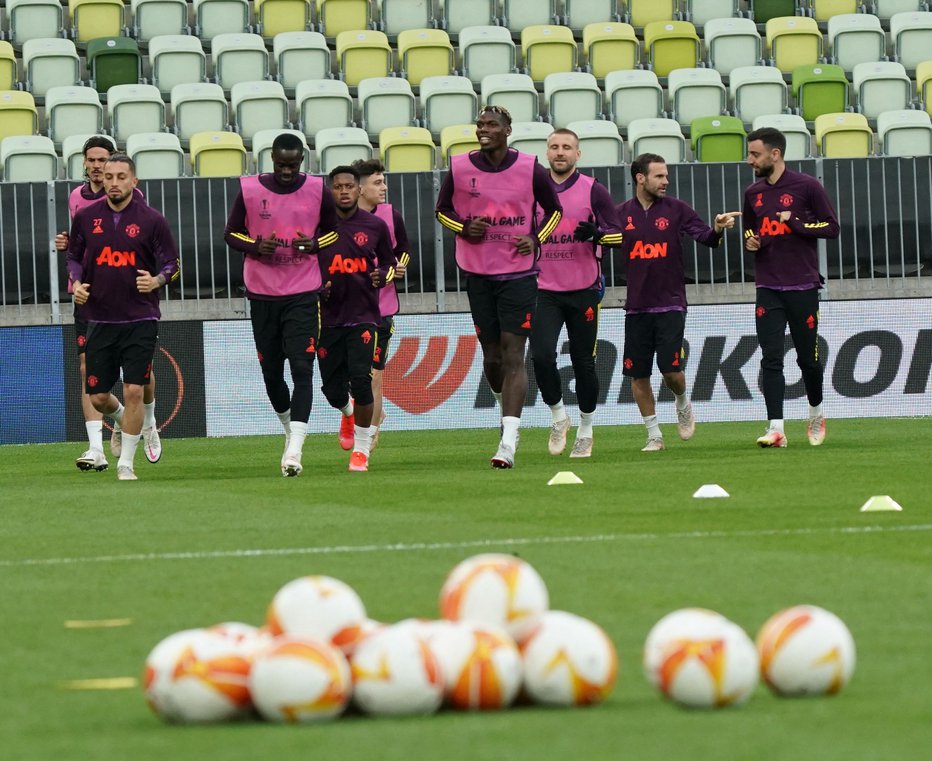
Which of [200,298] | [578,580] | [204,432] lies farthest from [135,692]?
[200,298]

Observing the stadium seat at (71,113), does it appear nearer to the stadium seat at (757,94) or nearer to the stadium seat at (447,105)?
the stadium seat at (447,105)

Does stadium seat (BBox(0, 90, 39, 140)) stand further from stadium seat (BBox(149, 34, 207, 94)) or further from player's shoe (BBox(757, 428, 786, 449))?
player's shoe (BBox(757, 428, 786, 449))

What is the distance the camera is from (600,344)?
19828mm

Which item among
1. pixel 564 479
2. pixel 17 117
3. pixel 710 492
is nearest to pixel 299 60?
pixel 17 117

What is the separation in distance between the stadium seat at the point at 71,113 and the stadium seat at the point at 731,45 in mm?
7992

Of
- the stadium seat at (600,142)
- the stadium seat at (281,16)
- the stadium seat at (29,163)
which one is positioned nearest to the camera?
the stadium seat at (29,163)

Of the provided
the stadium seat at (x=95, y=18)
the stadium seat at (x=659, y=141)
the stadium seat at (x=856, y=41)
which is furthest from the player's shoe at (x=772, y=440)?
the stadium seat at (x=95, y=18)

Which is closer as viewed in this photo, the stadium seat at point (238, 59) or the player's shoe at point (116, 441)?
the player's shoe at point (116, 441)

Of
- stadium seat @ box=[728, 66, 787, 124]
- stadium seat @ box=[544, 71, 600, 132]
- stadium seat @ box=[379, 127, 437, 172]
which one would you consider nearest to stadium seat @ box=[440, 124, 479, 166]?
stadium seat @ box=[379, 127, 437, 172]

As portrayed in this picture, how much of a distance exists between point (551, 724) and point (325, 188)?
8.99 meters

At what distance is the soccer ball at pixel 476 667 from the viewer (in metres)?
4.17

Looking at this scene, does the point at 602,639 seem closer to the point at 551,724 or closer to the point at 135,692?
the point at 551,724

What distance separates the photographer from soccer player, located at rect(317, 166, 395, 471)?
14.0 metres

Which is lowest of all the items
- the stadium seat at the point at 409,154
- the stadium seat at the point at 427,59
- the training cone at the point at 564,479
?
the training cone at the point at 564,479
